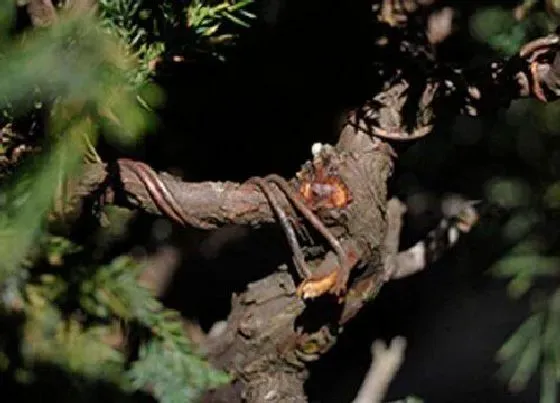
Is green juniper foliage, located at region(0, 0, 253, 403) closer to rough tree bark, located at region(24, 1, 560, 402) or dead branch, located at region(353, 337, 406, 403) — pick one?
rough tree bark, located at region(24, 1, 560, 402)

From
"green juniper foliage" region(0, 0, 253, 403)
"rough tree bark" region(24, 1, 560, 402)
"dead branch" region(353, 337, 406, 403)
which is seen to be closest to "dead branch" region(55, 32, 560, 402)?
"rough tree bark" region(24, 1, 560, 402)

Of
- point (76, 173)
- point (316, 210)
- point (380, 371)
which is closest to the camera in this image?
point (76, 173)

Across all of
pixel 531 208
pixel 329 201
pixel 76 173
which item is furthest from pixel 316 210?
pixel 76 173

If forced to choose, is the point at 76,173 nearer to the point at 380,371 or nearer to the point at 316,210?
the point at 316,210

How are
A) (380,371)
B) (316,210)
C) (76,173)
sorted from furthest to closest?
(380,371) < (316,210) < (76,173)

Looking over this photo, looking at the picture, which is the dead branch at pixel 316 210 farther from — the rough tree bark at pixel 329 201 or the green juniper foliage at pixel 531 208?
the green juniper foliage at pixel 531 208

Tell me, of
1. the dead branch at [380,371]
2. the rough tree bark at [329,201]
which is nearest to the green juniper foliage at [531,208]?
the rough tree bark at [329,201]
